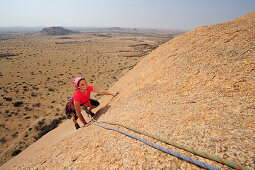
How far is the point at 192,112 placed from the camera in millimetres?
3076

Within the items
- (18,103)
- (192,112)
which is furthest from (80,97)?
(18,103)

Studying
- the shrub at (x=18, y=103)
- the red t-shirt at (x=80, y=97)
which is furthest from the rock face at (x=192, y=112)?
the shrub at (x=18, y=103)

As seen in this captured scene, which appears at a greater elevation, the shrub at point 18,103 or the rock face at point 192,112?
the rock face at point 192,112

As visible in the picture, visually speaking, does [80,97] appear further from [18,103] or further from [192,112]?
[18,103]

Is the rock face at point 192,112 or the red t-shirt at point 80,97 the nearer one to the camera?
the rock face at point 192,112

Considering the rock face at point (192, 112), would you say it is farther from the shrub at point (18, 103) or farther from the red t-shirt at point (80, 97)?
Result: the shrub at point (18, 103)

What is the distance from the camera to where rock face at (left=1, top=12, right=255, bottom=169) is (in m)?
2.13

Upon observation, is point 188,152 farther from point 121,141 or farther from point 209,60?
point 209,60

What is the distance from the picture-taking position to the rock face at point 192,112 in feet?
6.99

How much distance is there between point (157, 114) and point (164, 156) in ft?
4.48

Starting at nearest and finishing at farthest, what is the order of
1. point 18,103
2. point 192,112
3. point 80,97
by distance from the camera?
point 192,112
point 80,97
point 18,103

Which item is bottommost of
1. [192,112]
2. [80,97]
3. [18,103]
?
[18,103]

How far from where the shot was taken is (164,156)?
7.04 ft

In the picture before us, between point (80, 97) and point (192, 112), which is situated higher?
point (192, 112)
